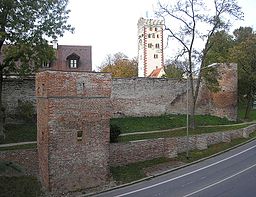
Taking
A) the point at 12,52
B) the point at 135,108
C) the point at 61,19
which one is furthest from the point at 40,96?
the point at 135,108

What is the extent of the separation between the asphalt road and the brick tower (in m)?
2.13

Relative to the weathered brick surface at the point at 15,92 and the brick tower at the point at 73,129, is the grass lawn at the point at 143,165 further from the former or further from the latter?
the weathered brick surface at the point at 15,92

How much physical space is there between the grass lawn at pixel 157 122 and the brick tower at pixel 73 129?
9.37 meters

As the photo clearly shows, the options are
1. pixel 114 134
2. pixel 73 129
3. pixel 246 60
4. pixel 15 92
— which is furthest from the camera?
pixel 246 60

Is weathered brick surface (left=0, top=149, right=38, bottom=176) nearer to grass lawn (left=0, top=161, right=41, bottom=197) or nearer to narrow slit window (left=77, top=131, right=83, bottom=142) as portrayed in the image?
grass lawn (left=0, top=161, right=41, bottom=197)

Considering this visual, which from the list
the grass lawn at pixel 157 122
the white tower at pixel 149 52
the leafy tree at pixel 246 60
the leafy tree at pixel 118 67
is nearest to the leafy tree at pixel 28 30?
the grass lawn at pixel 157 122

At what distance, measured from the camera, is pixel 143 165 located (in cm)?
2892

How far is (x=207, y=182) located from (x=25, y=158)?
11070 mm

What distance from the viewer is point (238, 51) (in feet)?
162

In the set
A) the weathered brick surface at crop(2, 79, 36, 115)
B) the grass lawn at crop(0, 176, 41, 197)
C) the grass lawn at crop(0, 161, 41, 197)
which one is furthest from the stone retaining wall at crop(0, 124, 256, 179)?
the weathered brick surface at crop(2, 79, 36, 115)

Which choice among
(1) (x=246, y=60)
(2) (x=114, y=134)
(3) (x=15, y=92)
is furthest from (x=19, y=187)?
(1) (x=246, y=60)

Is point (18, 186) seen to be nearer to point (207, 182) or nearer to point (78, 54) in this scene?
point (207, 182)

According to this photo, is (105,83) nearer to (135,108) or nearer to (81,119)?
(81,119)

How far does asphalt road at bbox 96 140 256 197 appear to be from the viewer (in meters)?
22.1
